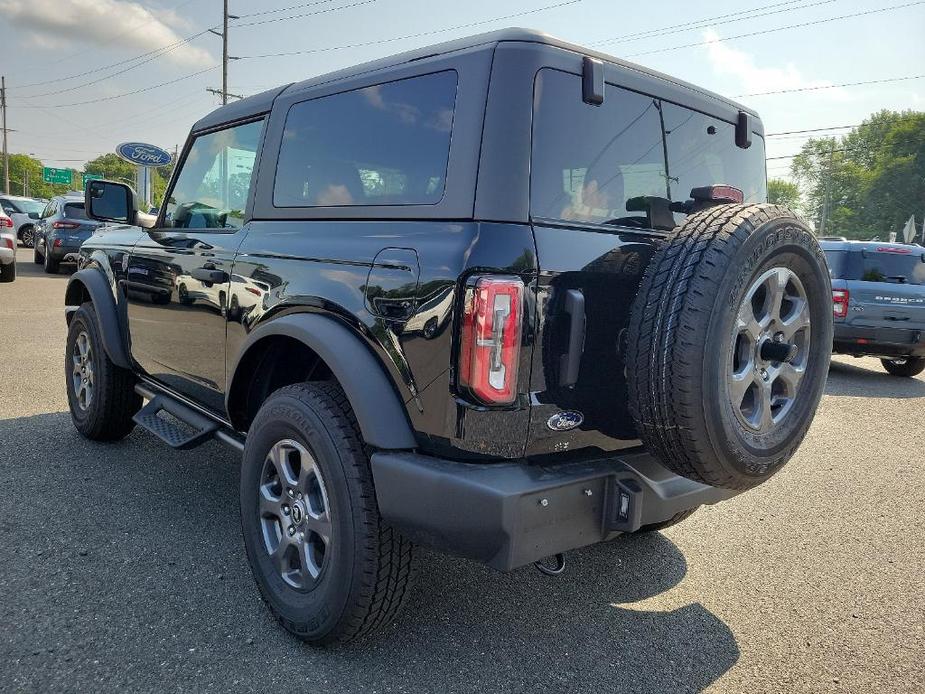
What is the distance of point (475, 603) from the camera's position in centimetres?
276

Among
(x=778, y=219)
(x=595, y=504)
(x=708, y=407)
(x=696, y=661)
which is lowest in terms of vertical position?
(x=696, y=661)

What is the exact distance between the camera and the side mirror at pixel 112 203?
397 centimetres

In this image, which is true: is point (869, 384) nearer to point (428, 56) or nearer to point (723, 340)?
point (723, 340)

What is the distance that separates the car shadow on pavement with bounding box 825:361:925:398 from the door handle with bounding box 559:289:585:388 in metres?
5.95

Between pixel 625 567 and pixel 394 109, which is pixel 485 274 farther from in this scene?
pixel 625 567

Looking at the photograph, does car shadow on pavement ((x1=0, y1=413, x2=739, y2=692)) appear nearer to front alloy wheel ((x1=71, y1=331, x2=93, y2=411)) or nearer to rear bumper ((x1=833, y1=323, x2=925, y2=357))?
front alloy wheel ((x1=71, y1=331, x2=93, y2=411))

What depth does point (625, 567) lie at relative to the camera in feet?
10.3

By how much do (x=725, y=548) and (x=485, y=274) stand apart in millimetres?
2195

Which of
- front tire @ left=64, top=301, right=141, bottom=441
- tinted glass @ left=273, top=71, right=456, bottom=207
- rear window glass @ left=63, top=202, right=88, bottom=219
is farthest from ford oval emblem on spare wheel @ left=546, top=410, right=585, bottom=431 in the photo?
rear window glass @ left=63, top=202, right=88, bottom=219

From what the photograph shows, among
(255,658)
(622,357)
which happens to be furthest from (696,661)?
(255,658)

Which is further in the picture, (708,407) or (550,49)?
(550,49)

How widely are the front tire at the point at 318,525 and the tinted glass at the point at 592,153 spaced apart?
3.16ft

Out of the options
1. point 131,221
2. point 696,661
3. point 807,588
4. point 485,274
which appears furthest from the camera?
point 131,221

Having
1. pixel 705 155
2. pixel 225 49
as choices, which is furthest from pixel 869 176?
pixel 705 155
